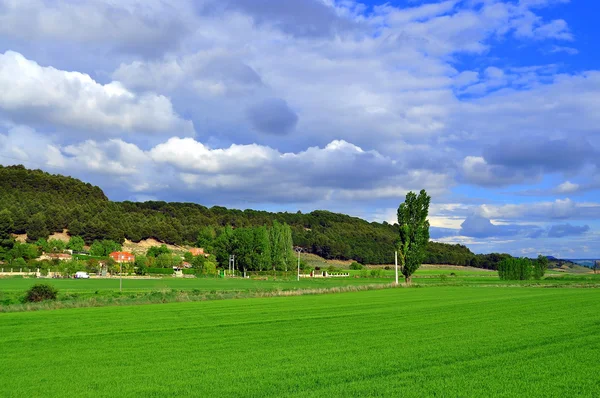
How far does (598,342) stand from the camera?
666 inches

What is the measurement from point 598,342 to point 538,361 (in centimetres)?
475

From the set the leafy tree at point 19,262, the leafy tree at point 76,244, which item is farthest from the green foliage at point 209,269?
the leafy tree at point 76,244

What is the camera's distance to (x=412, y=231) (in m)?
74.6

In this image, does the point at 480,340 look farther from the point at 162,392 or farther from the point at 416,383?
the point at 162,392

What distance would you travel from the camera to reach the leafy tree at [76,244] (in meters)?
158

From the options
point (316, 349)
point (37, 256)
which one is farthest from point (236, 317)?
point (37, 256)

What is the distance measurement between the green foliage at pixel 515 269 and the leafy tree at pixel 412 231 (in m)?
46.0

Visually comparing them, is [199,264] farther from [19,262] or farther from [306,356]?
[306,356]

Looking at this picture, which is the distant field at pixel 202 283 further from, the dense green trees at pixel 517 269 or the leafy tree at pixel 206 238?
the leafy tree at pixel 206 238

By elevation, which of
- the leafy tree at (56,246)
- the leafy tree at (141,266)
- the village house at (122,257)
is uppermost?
the leafy tree at (56,246)

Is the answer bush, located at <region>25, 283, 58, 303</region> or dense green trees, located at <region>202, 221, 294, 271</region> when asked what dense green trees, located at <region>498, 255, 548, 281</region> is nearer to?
dense green trees, located at <region>202, 221, 294, 271</region>

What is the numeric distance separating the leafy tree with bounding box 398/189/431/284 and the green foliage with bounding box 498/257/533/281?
1811 inches

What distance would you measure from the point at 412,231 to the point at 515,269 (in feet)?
163

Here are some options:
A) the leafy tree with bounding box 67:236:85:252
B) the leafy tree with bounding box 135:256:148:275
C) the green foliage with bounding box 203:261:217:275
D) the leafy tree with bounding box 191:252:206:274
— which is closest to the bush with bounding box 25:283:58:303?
the leafy tree with bounding box 135:256:148:275
